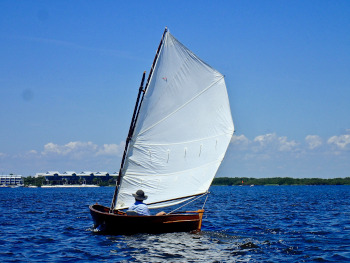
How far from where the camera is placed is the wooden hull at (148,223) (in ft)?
80.9

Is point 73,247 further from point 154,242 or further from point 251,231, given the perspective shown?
point 251,231

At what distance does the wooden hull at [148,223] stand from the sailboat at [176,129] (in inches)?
58.7

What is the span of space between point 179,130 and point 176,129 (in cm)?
19

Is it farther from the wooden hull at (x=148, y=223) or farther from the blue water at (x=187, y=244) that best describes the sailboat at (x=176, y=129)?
the blue water at (x=187, y=244)

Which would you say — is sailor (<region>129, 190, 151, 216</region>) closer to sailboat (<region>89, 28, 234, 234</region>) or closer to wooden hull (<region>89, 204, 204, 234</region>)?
wooden hull (<region>89, 204, 204, 234</region>)

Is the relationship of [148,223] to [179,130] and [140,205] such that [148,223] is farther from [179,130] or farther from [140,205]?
[179,130]

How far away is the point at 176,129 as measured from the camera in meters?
26.8

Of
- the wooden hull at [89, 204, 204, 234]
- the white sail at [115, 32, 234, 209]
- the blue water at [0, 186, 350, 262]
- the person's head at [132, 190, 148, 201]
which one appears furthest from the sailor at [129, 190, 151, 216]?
the white sail at [115, 32, 234, 209]

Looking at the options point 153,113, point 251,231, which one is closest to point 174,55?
point 153,113

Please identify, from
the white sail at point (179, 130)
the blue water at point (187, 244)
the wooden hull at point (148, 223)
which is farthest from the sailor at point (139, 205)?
the white sail at point (179, 130)

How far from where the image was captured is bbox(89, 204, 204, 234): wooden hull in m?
24.7

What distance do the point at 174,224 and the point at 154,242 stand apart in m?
2.55

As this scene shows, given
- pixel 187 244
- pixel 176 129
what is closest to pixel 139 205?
pixel 187 244

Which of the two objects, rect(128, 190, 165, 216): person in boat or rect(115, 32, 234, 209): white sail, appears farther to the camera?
rect(115, 32, 234, 209): white sail
